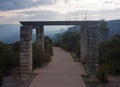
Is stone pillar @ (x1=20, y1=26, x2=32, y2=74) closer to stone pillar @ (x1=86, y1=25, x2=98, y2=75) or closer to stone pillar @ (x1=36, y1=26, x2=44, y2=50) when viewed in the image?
stone pillar @ (x1=86, y1=25, x2=98, y2=75)

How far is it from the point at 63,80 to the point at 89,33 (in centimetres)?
382

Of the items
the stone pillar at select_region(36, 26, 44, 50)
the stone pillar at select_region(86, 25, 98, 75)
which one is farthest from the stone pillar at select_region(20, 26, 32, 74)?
the stone pillar at select_region(36, 26, 44, 50)

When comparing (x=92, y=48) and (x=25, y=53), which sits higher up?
(x=92, y=48)

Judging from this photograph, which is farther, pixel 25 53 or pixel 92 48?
pixel 25 53

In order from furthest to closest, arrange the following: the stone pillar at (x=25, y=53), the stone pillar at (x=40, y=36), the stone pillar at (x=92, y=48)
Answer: the stone pillar at (x=40, y=36) → the stone pillar at (x=25, y=53) → the stone pillar at (x=92, y=48)

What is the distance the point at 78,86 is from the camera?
17.9 meters

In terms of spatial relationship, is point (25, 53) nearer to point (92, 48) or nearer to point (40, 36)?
point (92, 48)

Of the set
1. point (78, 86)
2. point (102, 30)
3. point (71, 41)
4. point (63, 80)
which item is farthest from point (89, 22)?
point (102, 30)

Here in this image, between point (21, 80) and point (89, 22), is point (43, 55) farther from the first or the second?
point (21, 80)

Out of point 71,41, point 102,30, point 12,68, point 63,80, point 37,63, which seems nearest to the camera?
point 63,80

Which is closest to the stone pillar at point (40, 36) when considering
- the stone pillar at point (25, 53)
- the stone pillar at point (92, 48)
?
the stone pillar at point (25, 53)

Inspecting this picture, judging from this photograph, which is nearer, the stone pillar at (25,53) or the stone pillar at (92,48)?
the stone pillar at (92,48)

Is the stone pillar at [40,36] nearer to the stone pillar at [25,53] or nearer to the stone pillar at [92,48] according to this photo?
the stone pillar at [25,53]

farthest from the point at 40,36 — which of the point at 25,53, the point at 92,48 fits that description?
the point at 92,48
